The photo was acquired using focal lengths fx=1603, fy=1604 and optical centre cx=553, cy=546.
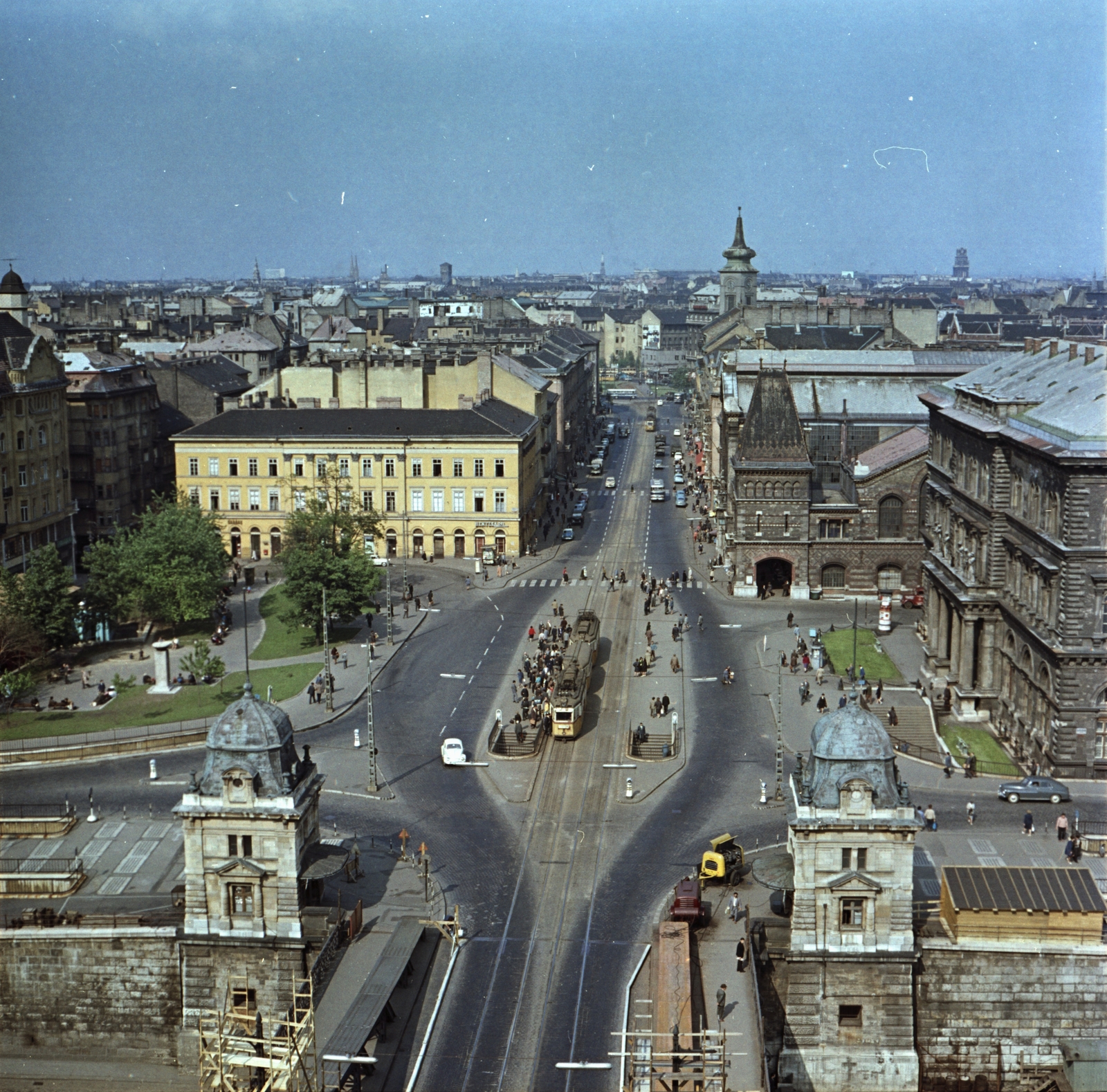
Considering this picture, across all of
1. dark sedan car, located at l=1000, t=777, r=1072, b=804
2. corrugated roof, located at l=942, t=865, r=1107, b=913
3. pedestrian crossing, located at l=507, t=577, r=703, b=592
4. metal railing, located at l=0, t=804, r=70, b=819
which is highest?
corrugated roof, located at l=942, t=865, r=1107, b=913

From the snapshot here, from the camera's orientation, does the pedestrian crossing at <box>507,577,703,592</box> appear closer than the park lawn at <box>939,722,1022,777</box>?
No

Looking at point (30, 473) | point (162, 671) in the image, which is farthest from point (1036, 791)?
point (30, 473)

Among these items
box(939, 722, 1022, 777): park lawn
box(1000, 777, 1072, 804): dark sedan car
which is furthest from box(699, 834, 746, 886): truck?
box(939, 722, 1022, 777): park lawn

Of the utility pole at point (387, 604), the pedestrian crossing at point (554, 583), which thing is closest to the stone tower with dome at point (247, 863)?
the utility pole at point (387, 604)

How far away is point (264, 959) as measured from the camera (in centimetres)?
5447

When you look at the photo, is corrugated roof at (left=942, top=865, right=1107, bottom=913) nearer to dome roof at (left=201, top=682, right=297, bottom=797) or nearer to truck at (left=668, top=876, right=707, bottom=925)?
truck at (left=668, top=876, right=707, bottom=925)

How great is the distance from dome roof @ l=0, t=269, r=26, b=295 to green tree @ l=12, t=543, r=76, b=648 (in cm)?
5837

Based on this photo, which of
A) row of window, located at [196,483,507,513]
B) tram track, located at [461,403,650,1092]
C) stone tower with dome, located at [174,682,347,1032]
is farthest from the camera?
row of window, located at [196,483,507,513]

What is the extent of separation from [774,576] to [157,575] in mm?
46094

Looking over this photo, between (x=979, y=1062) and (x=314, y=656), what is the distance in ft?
181

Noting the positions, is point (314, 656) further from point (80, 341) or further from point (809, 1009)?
point (80, 341)

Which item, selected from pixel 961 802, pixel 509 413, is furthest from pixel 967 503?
pixel 509 413

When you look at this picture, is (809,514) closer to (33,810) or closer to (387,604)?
(387,604)

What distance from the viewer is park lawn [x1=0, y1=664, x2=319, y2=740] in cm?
8588
